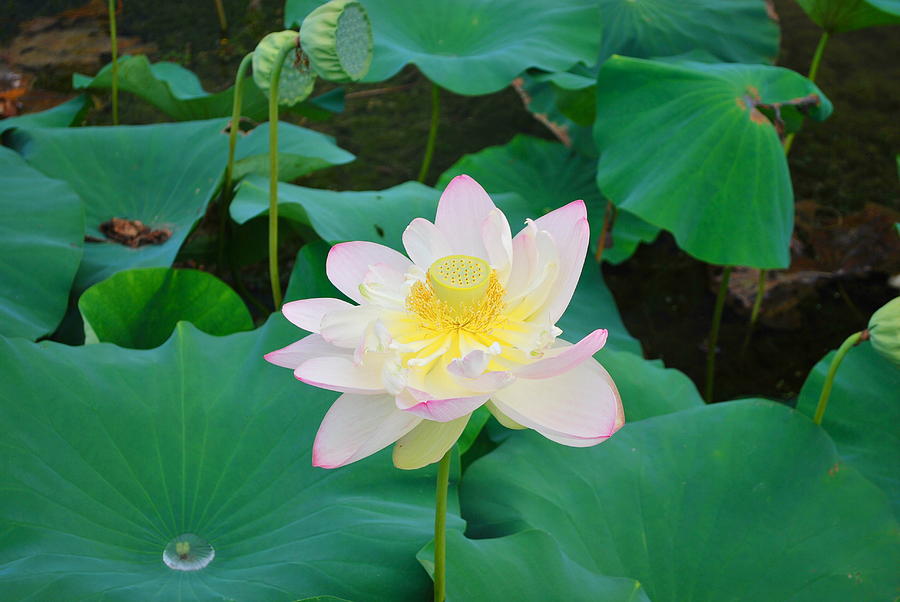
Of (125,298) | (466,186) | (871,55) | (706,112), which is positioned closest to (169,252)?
(125,298)

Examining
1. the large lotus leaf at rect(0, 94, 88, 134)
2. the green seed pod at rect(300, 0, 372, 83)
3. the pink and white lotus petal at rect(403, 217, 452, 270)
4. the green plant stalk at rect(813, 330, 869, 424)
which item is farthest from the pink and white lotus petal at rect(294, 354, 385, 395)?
the large lotus leaf at rect(0, 94, 88, 134)

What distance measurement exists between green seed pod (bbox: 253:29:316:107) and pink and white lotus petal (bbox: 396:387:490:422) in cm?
63

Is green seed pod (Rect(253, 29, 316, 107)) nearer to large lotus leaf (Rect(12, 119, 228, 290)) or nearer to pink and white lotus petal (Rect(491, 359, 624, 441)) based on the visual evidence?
large lotus leaf (Rect(12, 119, 228, 290))

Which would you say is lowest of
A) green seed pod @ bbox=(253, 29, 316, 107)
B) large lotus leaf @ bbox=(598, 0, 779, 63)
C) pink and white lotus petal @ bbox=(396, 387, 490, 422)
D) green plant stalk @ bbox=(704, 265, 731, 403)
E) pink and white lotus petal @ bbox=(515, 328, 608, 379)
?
green plant stalk @ bbox=(704, 265, 731, 403)

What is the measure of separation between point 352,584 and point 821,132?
2289 mm

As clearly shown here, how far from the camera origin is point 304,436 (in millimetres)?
882

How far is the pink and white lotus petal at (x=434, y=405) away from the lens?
50 centimetres

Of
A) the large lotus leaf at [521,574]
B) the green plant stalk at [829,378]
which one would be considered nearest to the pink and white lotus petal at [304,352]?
the large lotus leaf at [521,574]

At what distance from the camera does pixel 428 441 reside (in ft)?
1.83

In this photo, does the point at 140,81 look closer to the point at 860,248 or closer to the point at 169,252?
the point at 169,252

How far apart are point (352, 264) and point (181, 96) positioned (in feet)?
4.09

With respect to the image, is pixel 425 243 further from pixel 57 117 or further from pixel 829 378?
pixel 57 117

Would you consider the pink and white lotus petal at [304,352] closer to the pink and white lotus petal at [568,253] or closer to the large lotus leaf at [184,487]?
the pink and white lotus petal at [568,253]

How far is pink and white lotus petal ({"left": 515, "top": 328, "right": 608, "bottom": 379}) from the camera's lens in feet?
1.68
